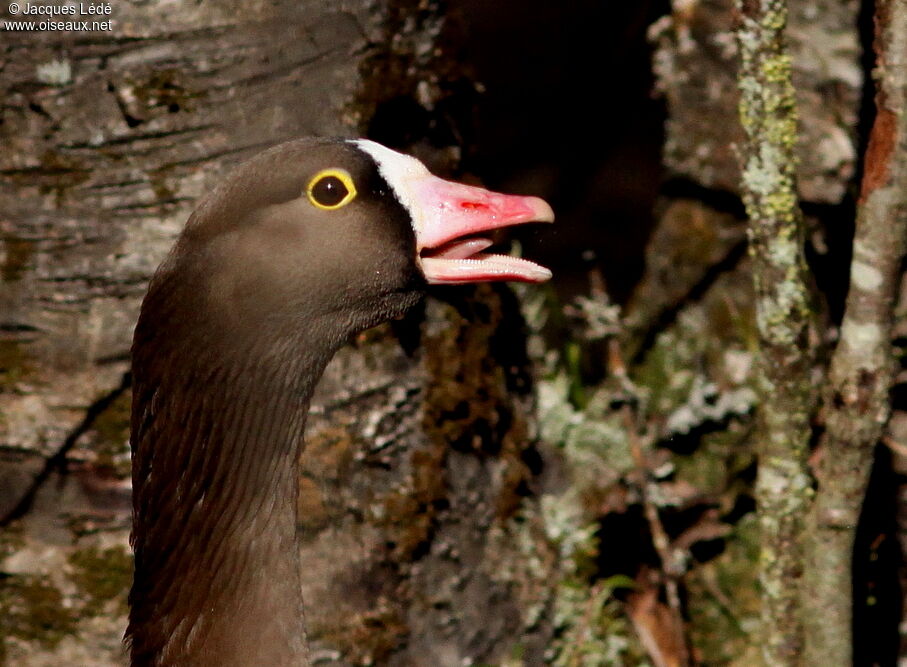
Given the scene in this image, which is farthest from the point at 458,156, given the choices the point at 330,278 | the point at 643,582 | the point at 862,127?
the point at 643,582

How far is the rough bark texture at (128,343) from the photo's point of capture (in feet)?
10.9

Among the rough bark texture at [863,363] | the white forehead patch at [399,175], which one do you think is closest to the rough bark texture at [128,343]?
the white forehead patch at [399,175]

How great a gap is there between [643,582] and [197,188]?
7.85ft

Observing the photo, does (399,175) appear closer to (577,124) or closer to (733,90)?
(733,90)

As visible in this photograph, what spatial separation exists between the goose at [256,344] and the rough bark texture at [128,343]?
0.80 m

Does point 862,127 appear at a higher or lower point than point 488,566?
higher

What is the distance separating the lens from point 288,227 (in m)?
2.57

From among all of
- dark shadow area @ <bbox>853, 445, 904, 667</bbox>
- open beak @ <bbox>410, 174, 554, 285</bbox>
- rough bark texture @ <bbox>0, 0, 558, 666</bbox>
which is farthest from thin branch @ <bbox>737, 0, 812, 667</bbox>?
rough bark texture @ <bbox>0, 0, 558, 666</bbox>

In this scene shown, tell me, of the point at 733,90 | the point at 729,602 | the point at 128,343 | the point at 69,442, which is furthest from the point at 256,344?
the point at 733,90

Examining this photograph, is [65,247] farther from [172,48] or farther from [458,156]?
[458,156]

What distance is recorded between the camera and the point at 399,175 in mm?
2645

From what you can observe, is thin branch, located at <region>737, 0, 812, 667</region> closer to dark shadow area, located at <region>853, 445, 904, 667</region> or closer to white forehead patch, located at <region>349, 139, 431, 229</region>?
dark shadow area, located at <region>853, 445, 904, 667</region>

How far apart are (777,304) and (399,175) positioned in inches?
47.8

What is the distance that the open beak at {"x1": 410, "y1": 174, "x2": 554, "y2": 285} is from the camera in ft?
8.55
